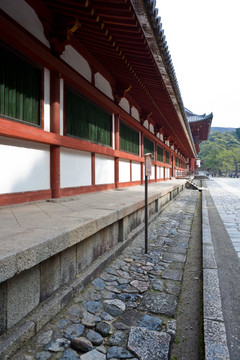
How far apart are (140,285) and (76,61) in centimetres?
470

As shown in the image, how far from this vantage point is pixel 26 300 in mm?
2031

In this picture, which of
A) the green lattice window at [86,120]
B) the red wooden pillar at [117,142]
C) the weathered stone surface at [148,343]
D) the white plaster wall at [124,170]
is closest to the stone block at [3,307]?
the weathered stone surface at [148,343]

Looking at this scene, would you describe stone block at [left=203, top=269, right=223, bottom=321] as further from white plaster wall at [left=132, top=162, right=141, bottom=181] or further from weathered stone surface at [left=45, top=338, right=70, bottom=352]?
white plaster wall at [left=132, top=162, right=141, bottom=181]

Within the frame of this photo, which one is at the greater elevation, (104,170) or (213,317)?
(104,170)

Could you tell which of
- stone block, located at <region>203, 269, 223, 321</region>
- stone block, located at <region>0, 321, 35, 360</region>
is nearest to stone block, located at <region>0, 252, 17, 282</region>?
stone block, located at <region>0, 321, 35, 360</region>

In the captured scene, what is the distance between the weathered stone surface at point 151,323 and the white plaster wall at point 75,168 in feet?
10.6

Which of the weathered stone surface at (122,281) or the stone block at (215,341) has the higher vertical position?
the stone block at (215,341)

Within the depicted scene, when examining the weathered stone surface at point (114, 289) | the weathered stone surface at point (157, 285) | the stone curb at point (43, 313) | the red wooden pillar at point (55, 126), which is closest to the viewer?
the stone curb at point (43, 313)

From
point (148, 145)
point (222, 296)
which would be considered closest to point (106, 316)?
point (222, 296)

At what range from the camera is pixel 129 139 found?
8836 mm

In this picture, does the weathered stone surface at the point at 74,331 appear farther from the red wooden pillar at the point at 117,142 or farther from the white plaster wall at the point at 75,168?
the red wooden pillar at the point at 117,142

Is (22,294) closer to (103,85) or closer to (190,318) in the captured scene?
(190,318)

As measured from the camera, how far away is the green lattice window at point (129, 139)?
817cm

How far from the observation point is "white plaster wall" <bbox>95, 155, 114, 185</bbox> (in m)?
6.42
